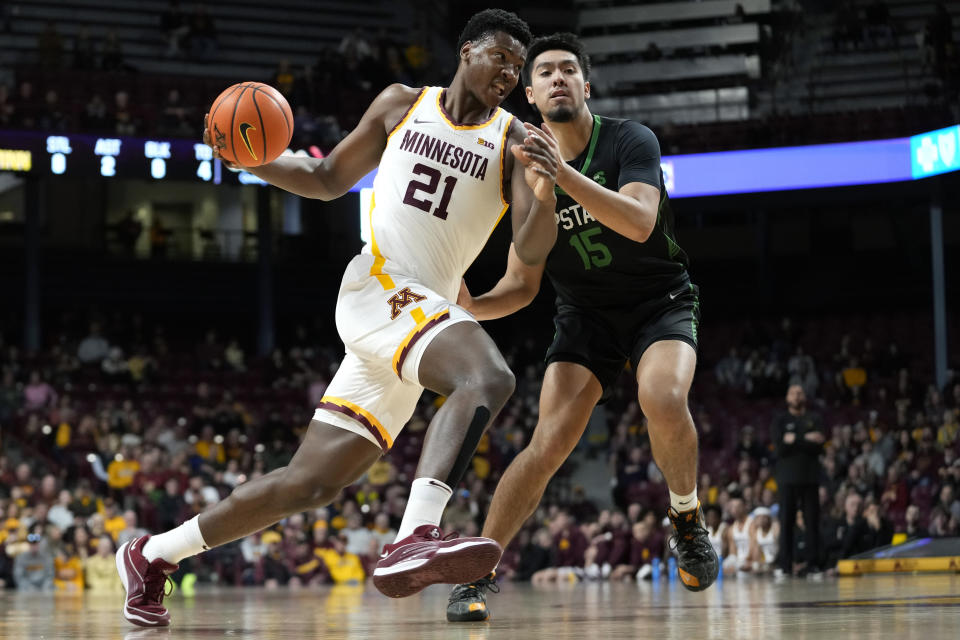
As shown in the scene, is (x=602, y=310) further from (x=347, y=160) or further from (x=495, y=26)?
(x=495, y=26)

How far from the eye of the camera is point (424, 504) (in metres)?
3.73

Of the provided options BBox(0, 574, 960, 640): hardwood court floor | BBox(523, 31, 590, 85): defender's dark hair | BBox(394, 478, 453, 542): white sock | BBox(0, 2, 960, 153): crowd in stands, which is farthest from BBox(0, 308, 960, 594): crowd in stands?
BBox(394, 478, 453, 542): white sock

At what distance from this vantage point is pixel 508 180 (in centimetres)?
444

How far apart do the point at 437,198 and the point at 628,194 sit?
86 centimetres

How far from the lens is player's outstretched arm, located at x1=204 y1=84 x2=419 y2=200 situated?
457 cm

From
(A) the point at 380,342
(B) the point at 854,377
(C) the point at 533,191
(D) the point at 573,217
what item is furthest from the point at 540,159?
(B) the point at 854,377

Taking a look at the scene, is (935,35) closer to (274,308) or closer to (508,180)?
(274,308)

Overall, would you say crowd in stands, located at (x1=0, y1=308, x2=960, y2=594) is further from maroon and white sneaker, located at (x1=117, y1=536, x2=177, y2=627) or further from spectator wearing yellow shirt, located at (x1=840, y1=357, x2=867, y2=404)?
maroon and white sneaker, located at (x1=117, y1=536, x2=177, y2=627)

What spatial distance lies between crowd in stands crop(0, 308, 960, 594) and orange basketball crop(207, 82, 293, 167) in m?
8.49

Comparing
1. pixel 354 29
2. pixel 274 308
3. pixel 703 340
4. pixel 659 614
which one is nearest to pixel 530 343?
pixel 703 340

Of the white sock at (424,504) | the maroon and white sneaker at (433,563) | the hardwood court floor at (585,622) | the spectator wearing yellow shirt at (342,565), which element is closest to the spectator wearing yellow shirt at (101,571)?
the spectator wearing yellow shirt at (342,565)

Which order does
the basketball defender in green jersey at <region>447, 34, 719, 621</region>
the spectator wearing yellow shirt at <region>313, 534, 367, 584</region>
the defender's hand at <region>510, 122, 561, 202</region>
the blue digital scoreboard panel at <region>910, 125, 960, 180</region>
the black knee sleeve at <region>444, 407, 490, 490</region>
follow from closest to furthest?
the black knee sleeve at <region>444, 407, 490, 490</region>, the defender's hand at <region>510, 122, 561, 202</region>, the basketball defender in green jersey at <region>447, 34, 719, 621</region>, the spectator wearing yellow shirt at <region>313, 534, 367, 584</region>, the blue digital scoreboard panel at <region>910, 125, 960, 180</region>

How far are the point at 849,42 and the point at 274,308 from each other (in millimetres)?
12239

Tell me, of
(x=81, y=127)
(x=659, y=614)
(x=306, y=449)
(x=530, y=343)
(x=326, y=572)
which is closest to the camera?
(x=306, y=449)
